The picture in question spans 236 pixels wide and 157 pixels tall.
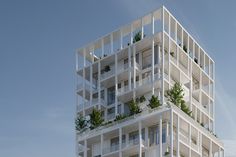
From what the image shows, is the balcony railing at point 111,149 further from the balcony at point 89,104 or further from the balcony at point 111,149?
the balcony at point 89,104

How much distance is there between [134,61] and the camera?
10262 centimetres

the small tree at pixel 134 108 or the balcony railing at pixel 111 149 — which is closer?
the small tree at pixel 134 108

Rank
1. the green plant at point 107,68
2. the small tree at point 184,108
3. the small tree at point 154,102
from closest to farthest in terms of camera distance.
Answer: the small tree at point 154,102 → the small tree at point 184,108 → the green plant at point 107,68

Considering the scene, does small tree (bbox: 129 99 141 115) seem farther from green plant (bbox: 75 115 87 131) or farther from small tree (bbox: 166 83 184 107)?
green plant (bbox: 75 115 87 131)

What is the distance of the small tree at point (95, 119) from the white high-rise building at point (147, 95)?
0.77 feet

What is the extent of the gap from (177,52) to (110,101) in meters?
12.5

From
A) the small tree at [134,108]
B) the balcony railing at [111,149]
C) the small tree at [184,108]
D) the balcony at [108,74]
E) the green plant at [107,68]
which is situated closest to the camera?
the small tree at [134,108]

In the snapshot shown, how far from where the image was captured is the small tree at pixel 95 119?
10162cm

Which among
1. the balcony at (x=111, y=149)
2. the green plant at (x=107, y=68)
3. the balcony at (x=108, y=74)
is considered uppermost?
the green plant at (x=107, y=68)

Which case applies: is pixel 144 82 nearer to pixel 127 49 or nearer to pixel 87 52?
pixel 127 49

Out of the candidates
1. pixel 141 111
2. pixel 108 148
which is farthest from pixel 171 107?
pixel 108 148

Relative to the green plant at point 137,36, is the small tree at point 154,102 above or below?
below

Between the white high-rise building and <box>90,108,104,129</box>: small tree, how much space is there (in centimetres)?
24

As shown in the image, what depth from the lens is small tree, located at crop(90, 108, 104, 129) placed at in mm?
101625
